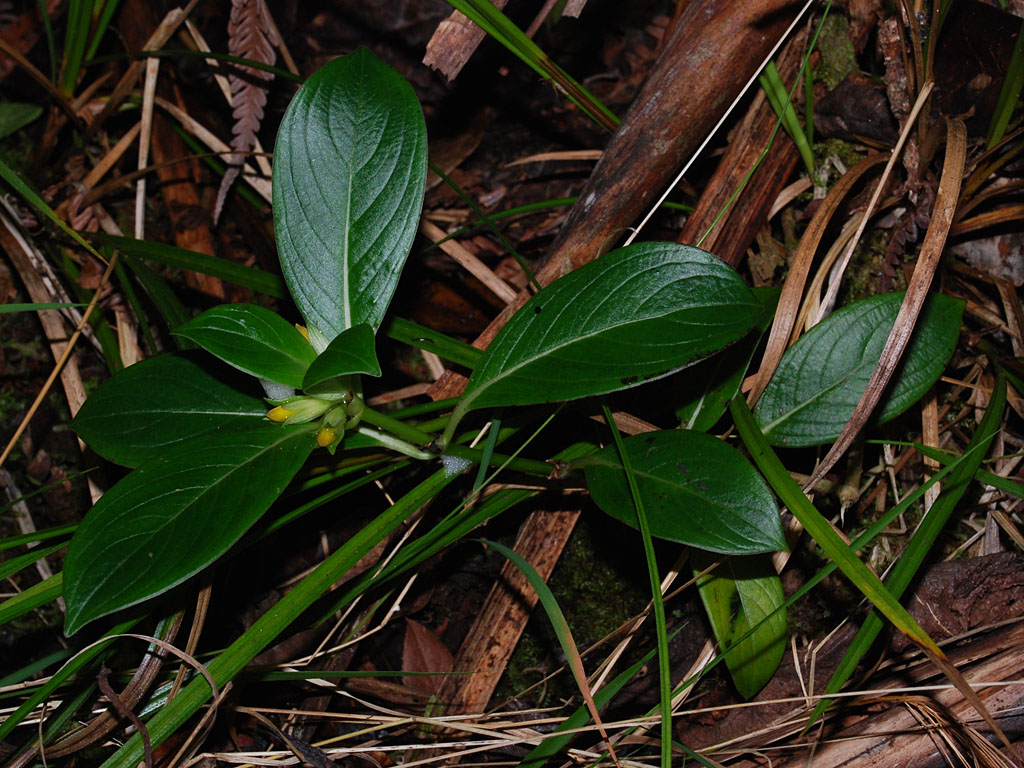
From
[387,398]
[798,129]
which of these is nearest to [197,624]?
[387,398]

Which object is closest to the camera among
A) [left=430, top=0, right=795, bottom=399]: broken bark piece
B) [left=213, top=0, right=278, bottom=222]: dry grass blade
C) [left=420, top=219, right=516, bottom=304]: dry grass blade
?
[left=430, top=0, right=795, bottom=399]: broken bark piece

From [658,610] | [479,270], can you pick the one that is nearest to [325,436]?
[658,610]

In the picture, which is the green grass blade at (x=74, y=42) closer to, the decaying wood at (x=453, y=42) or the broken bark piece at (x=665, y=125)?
the decaying wood at (x=453, y=42)

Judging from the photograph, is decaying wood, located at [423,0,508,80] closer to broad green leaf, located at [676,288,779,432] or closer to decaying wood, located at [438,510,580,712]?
broad green leaf, located at [676,288,779,432]

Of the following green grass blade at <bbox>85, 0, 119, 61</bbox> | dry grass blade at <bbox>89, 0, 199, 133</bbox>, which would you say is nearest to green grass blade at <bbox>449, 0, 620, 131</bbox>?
dry grass blade at <bbox>89, 0, 199, 133</bbox>

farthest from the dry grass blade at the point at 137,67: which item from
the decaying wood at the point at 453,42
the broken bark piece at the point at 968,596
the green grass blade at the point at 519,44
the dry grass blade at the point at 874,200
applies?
the broken bark piece at the point at 968,596

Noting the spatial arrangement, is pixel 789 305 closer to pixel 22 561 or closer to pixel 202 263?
pixel 202 263
